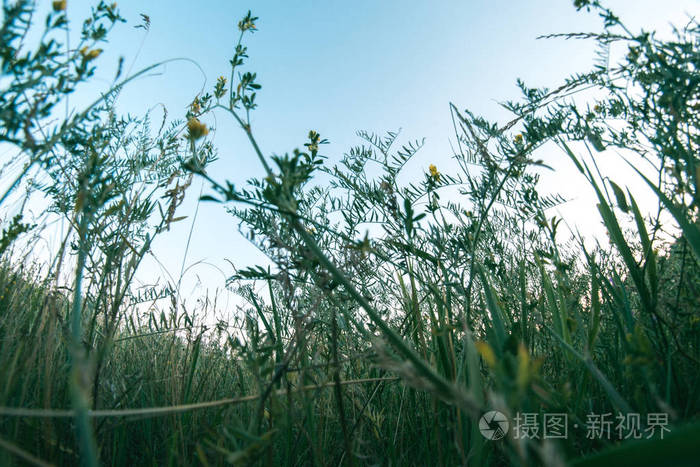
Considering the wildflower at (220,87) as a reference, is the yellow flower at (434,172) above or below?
below

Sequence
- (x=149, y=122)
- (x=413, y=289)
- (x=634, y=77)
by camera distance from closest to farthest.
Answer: (x=413, y=289) < (x=634, y=77) < (x=149, y=122)

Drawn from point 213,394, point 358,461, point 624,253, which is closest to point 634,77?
point 624,253

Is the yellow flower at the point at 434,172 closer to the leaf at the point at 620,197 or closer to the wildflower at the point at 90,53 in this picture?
the leaf at the point at 620,197

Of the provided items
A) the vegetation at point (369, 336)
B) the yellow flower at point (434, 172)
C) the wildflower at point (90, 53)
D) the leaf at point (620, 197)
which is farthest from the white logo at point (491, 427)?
the wildflower at point (90, 53)

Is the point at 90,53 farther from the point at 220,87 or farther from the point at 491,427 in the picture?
the point at 491,427

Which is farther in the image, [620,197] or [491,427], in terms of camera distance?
[620,197]

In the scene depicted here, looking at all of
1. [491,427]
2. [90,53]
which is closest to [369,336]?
[491,427]

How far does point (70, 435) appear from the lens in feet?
4.12

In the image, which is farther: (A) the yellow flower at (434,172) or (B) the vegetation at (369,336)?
(A) the yellow flower at (434,172)

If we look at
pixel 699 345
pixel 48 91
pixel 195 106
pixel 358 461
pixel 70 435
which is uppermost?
pixel 195 106

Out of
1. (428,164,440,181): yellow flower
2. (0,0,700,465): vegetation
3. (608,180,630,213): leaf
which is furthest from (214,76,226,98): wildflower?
(608,180,630,213): leaf

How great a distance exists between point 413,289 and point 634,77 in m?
1.13

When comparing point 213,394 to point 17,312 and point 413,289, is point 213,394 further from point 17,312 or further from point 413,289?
point 413,289

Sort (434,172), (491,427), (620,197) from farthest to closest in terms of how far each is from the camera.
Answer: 1. (434,172)
2. (620,197)
3. (491,427)
